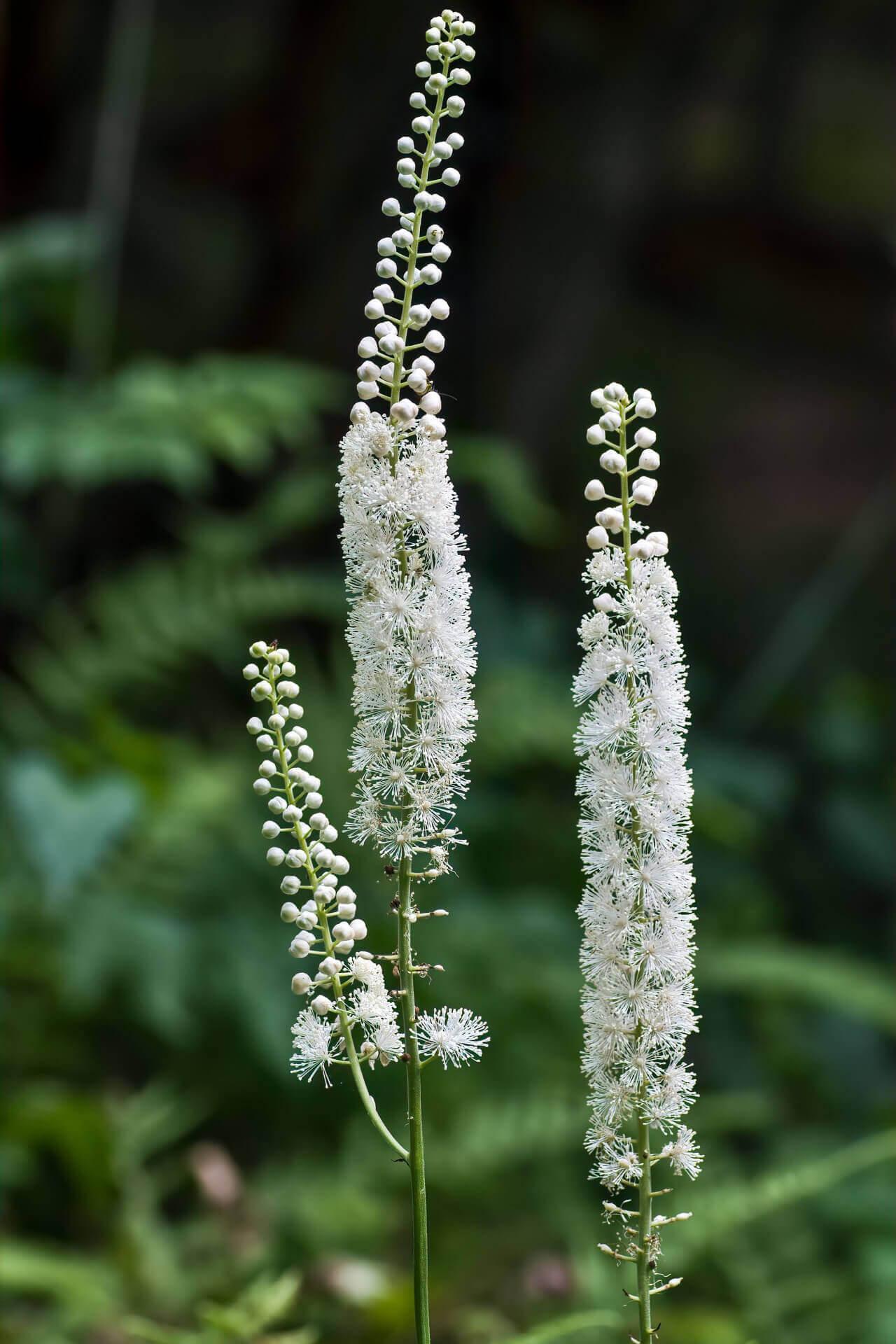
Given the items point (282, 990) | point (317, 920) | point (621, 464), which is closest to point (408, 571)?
point (621, 464)

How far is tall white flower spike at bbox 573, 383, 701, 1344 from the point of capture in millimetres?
1041

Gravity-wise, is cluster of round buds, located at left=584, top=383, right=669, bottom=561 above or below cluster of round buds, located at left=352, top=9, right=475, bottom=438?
below

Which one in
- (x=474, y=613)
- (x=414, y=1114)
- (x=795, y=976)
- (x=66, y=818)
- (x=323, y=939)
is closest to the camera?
(x=414, y=1114)

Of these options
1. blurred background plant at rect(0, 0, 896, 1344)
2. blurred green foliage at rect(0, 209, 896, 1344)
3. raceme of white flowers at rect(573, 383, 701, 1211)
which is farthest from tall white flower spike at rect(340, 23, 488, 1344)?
blurred green foliage at rect(0, 209, 896, 1344)

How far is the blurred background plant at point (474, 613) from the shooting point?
10.1 ft

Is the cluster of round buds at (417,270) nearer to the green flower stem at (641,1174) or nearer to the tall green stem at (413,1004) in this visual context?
the tall green stem at (413,1004)

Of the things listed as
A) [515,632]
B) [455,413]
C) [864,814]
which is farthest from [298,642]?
[864,814]

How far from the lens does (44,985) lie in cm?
351

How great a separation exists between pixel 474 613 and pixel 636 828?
12.1ft

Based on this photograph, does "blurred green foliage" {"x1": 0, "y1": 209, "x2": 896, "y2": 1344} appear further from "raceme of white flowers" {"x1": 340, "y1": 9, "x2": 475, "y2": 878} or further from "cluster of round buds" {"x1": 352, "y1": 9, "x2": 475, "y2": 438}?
"cluster of round buds" {"x1": 352, "y1": 9, "x2": 475, "y2": 438}

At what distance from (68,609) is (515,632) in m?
1.54

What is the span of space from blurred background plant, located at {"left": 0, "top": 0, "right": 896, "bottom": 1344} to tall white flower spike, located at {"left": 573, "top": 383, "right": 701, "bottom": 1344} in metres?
1.00

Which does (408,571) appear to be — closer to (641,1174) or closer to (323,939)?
(323,939)

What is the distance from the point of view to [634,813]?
1051 millimetres
